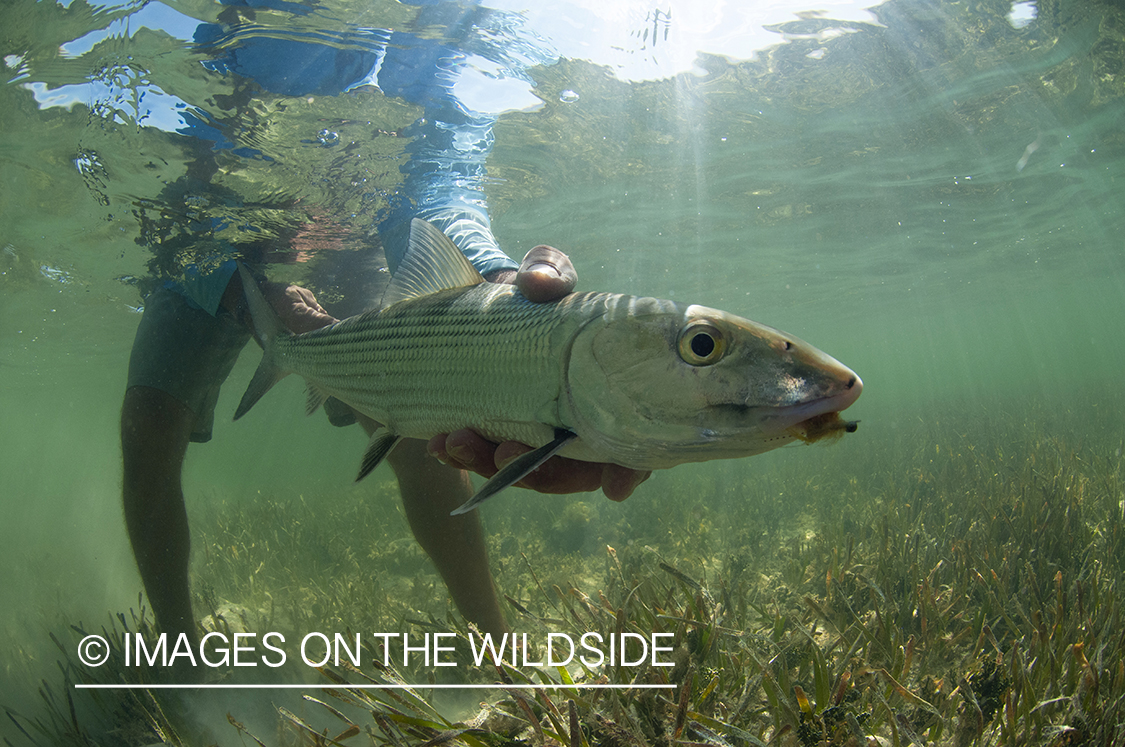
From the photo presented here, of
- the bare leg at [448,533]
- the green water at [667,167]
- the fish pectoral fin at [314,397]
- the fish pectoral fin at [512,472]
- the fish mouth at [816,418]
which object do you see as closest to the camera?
the fish mouth at [816,418]

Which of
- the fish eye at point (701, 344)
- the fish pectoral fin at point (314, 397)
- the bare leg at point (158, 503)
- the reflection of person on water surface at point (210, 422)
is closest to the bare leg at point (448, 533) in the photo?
the reflection of person on water surface at point (210, 422)

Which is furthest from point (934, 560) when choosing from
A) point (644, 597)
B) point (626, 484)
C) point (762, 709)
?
point (626, 484)

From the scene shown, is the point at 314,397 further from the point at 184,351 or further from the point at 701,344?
the point at 701,344

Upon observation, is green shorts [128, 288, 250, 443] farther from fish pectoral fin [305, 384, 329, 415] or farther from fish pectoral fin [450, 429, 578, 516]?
fish pectoral fin [450, 429, 578, 516]

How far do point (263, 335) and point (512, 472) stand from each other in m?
2.25

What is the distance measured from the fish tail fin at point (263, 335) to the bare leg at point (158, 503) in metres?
1.48

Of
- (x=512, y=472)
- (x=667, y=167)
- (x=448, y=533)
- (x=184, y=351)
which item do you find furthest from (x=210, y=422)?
(x=667, y=167)

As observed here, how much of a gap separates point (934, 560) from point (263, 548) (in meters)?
11.4

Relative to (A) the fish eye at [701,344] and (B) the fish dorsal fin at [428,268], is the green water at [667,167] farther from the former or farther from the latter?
(A) the fish eye at [701,344]

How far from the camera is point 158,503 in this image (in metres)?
3.93

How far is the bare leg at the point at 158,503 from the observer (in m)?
3.89

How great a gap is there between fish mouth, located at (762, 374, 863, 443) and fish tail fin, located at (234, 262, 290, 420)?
2745 mm

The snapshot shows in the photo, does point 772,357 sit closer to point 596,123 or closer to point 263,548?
point 596,123

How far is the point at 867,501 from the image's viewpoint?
10.8 metres
